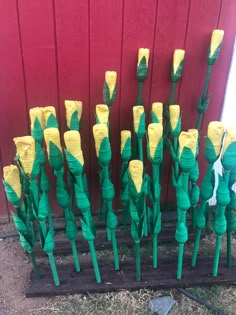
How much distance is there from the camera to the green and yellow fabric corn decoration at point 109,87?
5.23 ft

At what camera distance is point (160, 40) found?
172 centimetres

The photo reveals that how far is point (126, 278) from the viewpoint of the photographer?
1.73 metres

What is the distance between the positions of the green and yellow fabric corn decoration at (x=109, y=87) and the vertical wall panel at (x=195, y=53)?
43 centimetres

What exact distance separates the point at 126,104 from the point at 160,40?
0.37 meters

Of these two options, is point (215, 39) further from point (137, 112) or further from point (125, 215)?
point (125, 215)

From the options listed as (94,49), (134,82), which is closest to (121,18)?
(94,49)

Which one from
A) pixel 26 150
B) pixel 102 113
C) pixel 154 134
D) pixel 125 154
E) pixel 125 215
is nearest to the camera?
pixel 26 150

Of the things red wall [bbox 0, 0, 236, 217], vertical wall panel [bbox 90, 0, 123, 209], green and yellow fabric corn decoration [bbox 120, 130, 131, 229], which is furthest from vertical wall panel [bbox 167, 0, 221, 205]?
green and yellow fabric corn decoration [bbox 120, 130, 131, 229]

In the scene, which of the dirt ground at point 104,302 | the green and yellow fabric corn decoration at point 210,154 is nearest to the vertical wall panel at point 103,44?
the green and yellow fabric corn decoration at point 210,154

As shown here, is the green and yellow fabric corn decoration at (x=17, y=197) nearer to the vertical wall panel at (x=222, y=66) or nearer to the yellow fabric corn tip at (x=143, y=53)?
the yellow fabric corn tip at (x=143, y=53)

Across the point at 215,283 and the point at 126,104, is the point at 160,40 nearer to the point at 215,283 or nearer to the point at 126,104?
the point at 126,104

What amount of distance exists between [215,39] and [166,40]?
242mm

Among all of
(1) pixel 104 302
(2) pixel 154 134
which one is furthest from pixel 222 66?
(1) pixel 104 302

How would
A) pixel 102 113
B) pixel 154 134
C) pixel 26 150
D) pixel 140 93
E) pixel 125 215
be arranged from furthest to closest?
1. pixel 125 215
2. pixel 140 93
3. pixel 102 113
4. pixel 154 134
5. pixel 26 150
